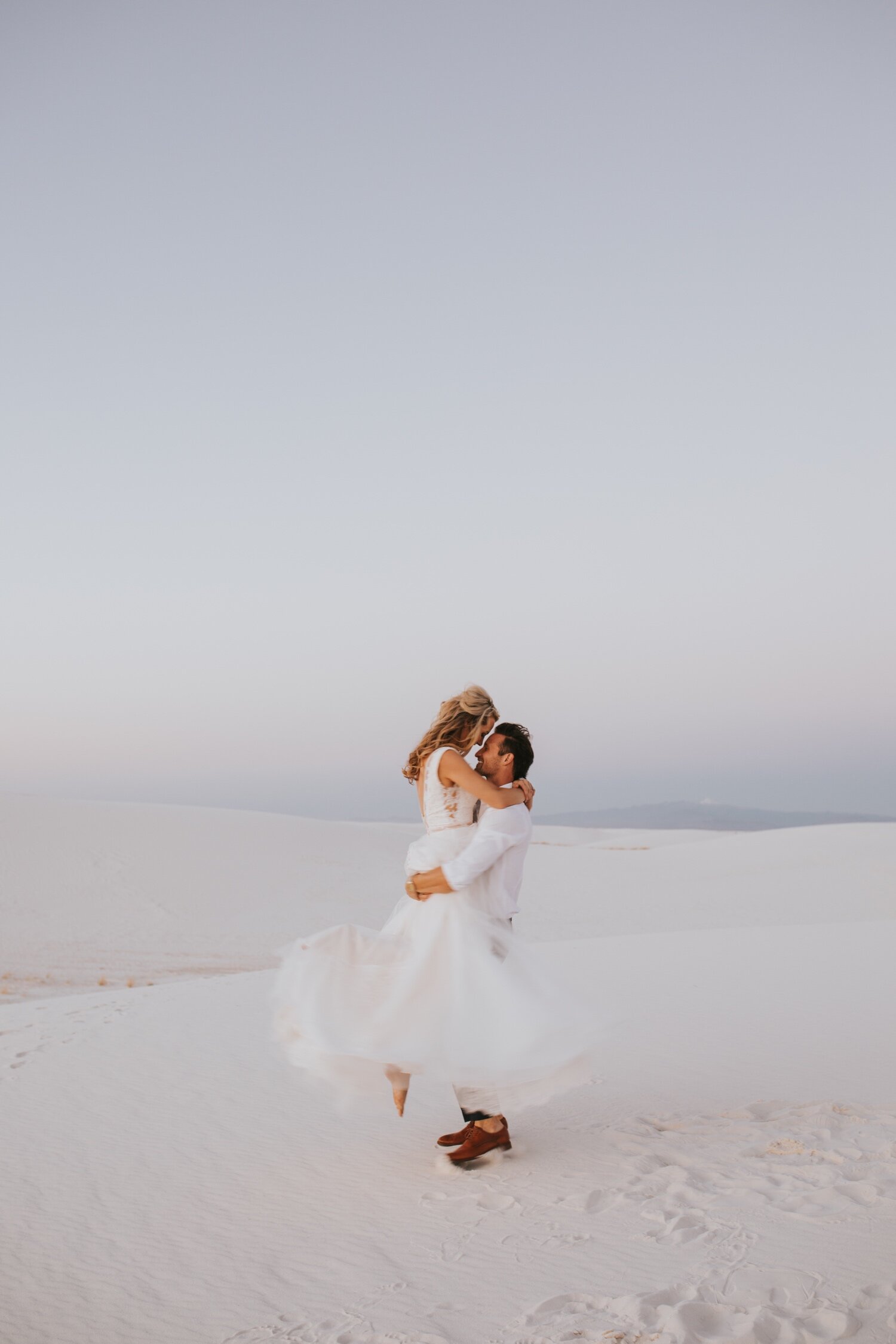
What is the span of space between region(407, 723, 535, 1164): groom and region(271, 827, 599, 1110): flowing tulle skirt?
0.07 meters

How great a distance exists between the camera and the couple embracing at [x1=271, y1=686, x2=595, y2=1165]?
4328 mm

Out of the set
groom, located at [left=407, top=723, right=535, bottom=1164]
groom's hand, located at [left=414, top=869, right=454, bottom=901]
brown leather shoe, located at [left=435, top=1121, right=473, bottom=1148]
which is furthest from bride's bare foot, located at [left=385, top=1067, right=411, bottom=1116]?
groom's hand, located at [left=414, top=869, right=454, bottom=901]

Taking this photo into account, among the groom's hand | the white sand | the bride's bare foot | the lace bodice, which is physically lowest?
the white sand

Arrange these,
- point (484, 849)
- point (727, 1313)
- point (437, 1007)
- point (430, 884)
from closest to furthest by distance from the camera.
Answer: point (727, 1313)
point (437, 1007)
point (484, 849)
point (430, 884)

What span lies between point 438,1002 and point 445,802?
921 millimetres

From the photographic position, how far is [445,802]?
4758 mm

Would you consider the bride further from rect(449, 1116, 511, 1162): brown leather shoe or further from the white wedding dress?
rect(449, 1116, 511, 1162): brown leather shoe

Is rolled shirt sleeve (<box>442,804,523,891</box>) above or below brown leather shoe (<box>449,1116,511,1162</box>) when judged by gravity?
above

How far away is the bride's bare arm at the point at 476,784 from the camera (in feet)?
14.9

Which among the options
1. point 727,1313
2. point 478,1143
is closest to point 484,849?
point 478,1143

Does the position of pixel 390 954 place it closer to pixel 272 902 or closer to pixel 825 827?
pixel 272 902

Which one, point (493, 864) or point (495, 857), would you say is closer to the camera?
point (495, 857)

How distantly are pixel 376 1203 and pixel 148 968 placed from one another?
12.5m

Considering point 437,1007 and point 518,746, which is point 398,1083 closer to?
point 437,1007
